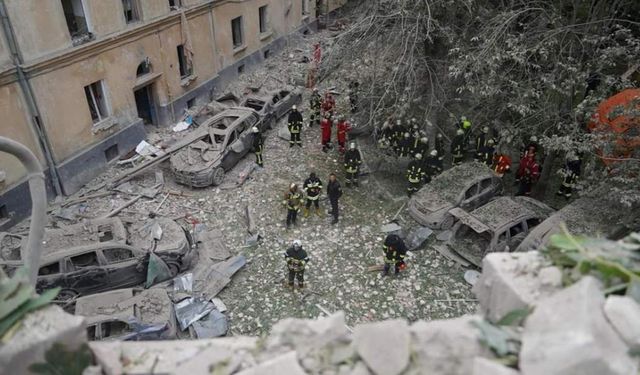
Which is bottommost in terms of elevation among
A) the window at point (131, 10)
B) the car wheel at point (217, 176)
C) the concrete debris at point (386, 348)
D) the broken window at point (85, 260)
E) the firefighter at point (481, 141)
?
the car wheel at point (217, 176)

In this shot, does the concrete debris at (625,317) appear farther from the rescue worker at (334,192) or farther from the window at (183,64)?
the window at (183,64)

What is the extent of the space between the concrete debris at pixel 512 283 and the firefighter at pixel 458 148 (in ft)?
34.4

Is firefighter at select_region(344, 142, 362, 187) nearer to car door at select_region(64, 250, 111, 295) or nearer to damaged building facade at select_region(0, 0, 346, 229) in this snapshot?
car door at select_region(64, 250, 111, 295)

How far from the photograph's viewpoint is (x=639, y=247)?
9.82 feet

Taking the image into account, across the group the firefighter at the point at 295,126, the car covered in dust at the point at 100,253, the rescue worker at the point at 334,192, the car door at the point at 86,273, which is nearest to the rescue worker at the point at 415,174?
the rescue worker at the point at 334,192

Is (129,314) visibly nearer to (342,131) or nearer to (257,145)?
(257,145)

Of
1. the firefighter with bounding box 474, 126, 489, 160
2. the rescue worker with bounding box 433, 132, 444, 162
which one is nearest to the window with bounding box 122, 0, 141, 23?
the rescue worker with bounding box 433, 132, 444, 162

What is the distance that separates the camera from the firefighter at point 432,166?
42.8ft

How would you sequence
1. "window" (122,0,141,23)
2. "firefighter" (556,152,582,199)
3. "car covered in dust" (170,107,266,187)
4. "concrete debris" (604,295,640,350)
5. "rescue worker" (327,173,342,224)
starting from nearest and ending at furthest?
"concrete debris" (604,295,640,350), "rescue worker" (327,173,342,224), "firefighter" (556,152,582,199), "car covered in dust" (170,107,266,187), "window" (122,0,141,23)

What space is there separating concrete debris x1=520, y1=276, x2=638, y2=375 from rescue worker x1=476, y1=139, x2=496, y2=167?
1089cm

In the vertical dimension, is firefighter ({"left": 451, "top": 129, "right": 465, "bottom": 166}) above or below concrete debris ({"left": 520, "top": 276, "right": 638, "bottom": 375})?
below

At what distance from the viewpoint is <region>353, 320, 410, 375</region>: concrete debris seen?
2.77 m

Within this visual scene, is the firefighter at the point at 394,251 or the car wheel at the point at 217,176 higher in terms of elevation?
the firefighter at the point at 394,251

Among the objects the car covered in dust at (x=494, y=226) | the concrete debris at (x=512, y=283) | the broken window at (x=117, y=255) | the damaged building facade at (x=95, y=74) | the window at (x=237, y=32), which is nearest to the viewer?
the concrete debris at (x=512, y=283)
